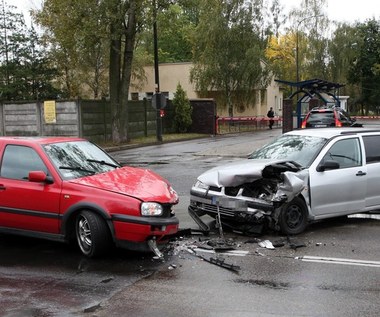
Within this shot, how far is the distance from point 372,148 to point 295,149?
1280mm

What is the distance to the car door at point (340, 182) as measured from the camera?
7355 mm

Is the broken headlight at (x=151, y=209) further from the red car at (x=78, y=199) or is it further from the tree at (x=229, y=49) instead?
the tree at (x=229, y=49)

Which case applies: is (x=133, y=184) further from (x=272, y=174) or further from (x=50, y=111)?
(x=50, y=111)

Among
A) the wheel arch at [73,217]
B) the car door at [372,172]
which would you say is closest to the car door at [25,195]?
the wheel arch at [73,217]

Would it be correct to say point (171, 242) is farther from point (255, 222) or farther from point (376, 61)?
point (376, 61)

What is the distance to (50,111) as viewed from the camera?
961 inches

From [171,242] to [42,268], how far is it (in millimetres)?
1772

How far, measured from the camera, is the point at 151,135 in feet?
98.7

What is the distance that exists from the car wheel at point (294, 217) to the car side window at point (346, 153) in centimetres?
96

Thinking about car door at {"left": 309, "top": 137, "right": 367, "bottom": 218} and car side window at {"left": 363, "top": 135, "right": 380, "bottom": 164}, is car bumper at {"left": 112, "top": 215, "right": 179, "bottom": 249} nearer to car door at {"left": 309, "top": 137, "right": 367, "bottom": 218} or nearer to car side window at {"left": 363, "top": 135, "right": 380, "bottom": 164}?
car door at {"left": 309, "top": 137, "right": 367, "bottom": 218}

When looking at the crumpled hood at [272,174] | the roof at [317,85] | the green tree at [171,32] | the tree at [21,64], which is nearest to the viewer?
Result: the crumpled hood at [272,174]

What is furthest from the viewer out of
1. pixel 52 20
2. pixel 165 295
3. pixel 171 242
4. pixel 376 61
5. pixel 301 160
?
pixel 376 61

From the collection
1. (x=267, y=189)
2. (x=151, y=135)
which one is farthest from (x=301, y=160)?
(x=151, y=135)

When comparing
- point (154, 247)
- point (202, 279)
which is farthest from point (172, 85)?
point (202, 279)
